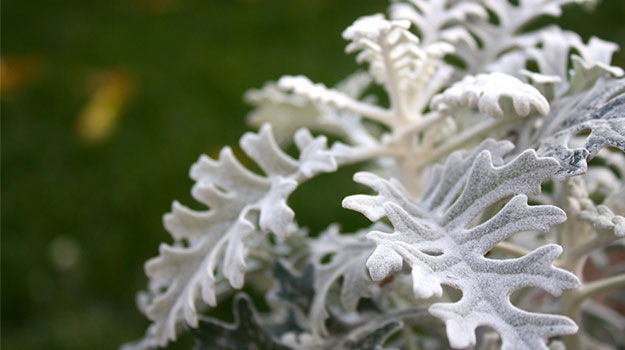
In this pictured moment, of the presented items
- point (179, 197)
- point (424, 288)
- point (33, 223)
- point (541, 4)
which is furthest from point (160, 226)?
point (424, 288)

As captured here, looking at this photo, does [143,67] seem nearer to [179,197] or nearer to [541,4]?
[179,197]

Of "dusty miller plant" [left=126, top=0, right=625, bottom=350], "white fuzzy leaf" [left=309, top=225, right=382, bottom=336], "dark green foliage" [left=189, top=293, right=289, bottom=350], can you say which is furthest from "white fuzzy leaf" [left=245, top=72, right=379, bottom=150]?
"dark green foliage" [left=189, top=293, right=289, bottom=350]

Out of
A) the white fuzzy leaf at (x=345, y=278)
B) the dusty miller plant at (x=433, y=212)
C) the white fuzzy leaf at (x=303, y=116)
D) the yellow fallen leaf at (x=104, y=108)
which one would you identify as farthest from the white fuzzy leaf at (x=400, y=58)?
the yellow fallen leaf at (x=104, y=108)

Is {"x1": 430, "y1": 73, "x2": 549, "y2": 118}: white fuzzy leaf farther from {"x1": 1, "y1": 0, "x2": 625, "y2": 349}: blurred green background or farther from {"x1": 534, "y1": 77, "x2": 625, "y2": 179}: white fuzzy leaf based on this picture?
{"x1": 1, "y1": 0, "x2": 625, "y2": 349}: blurred green background

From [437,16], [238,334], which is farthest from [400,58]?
[238,334]

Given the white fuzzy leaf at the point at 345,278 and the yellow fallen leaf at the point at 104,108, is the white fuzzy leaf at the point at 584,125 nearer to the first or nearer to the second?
the white fuzzy leaf at the point at 345,278

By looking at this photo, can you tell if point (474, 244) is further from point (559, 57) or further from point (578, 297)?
point (559, 57)

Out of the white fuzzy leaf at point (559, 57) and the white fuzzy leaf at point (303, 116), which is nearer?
the white fuzzy leaf at point (559, 57)

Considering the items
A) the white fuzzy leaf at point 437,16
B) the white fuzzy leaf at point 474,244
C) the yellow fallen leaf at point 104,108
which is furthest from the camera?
the yellow fallen leaf at point 104,108
